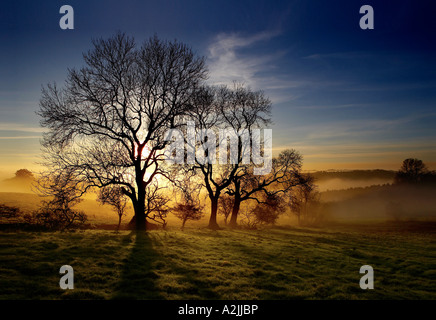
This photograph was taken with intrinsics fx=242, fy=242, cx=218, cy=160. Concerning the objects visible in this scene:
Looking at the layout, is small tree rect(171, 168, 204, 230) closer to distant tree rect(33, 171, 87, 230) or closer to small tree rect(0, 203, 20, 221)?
distant tree rect(33, 171, 87, 230)

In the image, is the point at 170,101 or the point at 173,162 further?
the point at 173,162

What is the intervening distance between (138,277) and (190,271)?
2215 millimetres

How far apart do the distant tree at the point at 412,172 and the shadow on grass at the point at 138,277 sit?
6958cm

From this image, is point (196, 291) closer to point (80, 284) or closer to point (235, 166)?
point (80, 284)

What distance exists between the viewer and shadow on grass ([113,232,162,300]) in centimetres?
785

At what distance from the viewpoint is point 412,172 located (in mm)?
60625

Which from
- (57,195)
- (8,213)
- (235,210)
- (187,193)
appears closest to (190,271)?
(187,193)

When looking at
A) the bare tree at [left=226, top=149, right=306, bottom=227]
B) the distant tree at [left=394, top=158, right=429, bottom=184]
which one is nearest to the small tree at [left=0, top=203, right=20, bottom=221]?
the bare tree at [left=226, top=149, right=306, bottom=227]

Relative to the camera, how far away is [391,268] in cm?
1307

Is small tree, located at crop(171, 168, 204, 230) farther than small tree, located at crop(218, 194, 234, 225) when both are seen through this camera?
No

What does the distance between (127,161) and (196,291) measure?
1486 centimetres

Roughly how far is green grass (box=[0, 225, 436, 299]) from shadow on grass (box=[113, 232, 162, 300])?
0.10 ft
